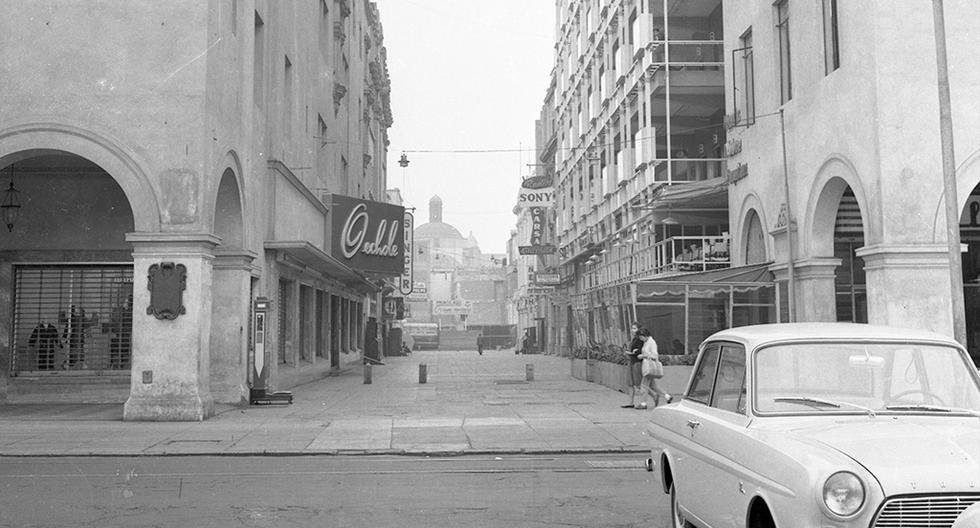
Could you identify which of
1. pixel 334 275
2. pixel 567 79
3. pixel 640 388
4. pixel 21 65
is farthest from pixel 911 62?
pixel 567 79

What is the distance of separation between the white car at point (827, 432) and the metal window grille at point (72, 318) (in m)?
16.5

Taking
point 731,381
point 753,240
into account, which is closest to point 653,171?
point 753,240

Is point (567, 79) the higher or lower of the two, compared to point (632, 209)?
higher

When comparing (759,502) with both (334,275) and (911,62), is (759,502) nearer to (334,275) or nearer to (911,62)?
(911,62)

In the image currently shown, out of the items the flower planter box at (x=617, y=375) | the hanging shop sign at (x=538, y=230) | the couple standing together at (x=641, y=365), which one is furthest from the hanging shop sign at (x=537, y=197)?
the couple standing together at (x=641, y=365)

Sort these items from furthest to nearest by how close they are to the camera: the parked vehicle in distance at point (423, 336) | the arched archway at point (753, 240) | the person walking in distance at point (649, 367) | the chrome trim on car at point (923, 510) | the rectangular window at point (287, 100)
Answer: the parked vehicle in distance at point (423, 336) < the rectangular window at point (287, 100) < the arched archway at point (753, 240) < the person walking in distance at point (649, 367) < the chrome trim on car at point (923, 510)

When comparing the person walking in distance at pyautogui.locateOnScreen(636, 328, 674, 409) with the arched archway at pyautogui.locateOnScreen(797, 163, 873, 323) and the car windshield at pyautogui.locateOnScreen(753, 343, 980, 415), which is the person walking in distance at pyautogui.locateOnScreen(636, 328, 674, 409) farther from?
the car windshield at pyautogui.locateOnScreen(753, 343, 980, 415)

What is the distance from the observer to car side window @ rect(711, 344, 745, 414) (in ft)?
18.9

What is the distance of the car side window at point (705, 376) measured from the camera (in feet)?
21.1

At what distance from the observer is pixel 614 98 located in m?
37.3

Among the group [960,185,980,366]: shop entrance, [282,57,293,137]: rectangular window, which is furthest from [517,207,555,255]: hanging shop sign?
[960,185,980,366]: shop entrance

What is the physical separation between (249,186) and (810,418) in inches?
659

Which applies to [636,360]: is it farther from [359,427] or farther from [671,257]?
[671,257]

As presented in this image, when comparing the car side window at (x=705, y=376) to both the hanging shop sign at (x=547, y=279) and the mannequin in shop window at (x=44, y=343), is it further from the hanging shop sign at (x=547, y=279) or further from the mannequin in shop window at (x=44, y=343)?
the hanging shop sign at (x=547, y=279)
